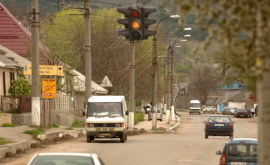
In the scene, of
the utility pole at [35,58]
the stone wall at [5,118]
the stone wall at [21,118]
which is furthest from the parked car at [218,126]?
the stone wall at [5,118]

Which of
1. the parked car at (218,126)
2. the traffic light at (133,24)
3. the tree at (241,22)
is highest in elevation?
the traffic light at (133,24)

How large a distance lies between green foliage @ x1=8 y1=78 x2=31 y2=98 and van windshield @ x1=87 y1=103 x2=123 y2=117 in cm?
819

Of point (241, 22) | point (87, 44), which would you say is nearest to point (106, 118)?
point (87, 44)

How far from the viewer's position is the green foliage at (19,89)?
36375 millimetres

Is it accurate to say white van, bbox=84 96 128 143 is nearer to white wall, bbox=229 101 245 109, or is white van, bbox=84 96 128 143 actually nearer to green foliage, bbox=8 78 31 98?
green foliage, bbox=8 78 31 98

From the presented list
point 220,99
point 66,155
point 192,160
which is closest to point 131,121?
point 192,160

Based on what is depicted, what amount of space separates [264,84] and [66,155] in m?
4.05

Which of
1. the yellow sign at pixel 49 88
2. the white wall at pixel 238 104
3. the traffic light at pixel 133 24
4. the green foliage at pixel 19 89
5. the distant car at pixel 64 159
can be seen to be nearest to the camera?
the distant car at pixel 64 159

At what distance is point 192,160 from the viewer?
21109 mm

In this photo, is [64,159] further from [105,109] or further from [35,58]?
[35,58]

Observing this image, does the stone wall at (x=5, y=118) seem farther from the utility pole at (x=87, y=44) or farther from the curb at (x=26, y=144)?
the utility pole at (x=87, y=44)

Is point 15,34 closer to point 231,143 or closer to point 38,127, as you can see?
point 38,127

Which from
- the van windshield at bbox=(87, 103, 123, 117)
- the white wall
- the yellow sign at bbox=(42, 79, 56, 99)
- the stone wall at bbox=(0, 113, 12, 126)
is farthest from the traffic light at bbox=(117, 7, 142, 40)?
the white wall

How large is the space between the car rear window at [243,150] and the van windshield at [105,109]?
14161mm
